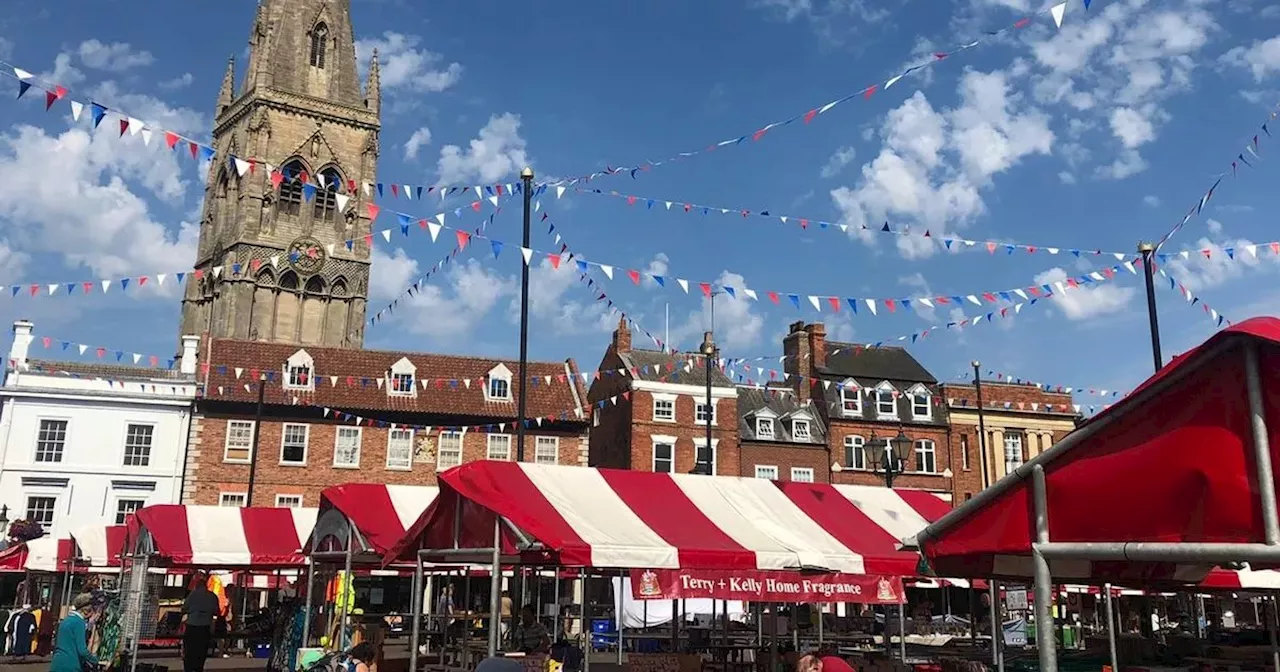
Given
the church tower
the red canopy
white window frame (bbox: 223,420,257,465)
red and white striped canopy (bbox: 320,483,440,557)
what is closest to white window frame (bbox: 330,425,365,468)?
white window frame (bbox: 223,420,257,465)

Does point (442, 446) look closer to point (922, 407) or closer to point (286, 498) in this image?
point (286, 498)

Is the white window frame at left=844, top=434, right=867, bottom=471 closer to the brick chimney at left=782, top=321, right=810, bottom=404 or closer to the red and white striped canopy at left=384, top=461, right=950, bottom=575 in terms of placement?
the brick chimney at left=782, top=321, right=810, bottom=404

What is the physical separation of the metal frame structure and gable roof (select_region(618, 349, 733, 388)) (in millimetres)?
37426

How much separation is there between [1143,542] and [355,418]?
35.8m

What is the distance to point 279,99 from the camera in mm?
65125

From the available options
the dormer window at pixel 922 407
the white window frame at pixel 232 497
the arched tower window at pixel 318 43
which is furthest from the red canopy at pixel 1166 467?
the arched tower window at pixel 318 43

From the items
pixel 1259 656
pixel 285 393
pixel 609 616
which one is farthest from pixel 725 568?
pixel 285 393

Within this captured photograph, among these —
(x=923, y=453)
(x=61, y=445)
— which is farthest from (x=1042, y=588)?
(x=923, y=453)

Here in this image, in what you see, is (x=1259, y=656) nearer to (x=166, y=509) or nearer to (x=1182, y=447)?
(x=1182, y=447)

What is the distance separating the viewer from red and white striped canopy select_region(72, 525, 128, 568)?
22.8m

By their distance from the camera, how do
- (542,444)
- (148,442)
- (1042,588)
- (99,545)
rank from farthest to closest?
(542,444) → (148,442) → (99,545) → (1042,588)

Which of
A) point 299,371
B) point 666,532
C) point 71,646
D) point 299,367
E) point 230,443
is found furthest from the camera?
point 299,367

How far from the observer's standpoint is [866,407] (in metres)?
46.8

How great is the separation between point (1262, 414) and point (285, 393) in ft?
130
